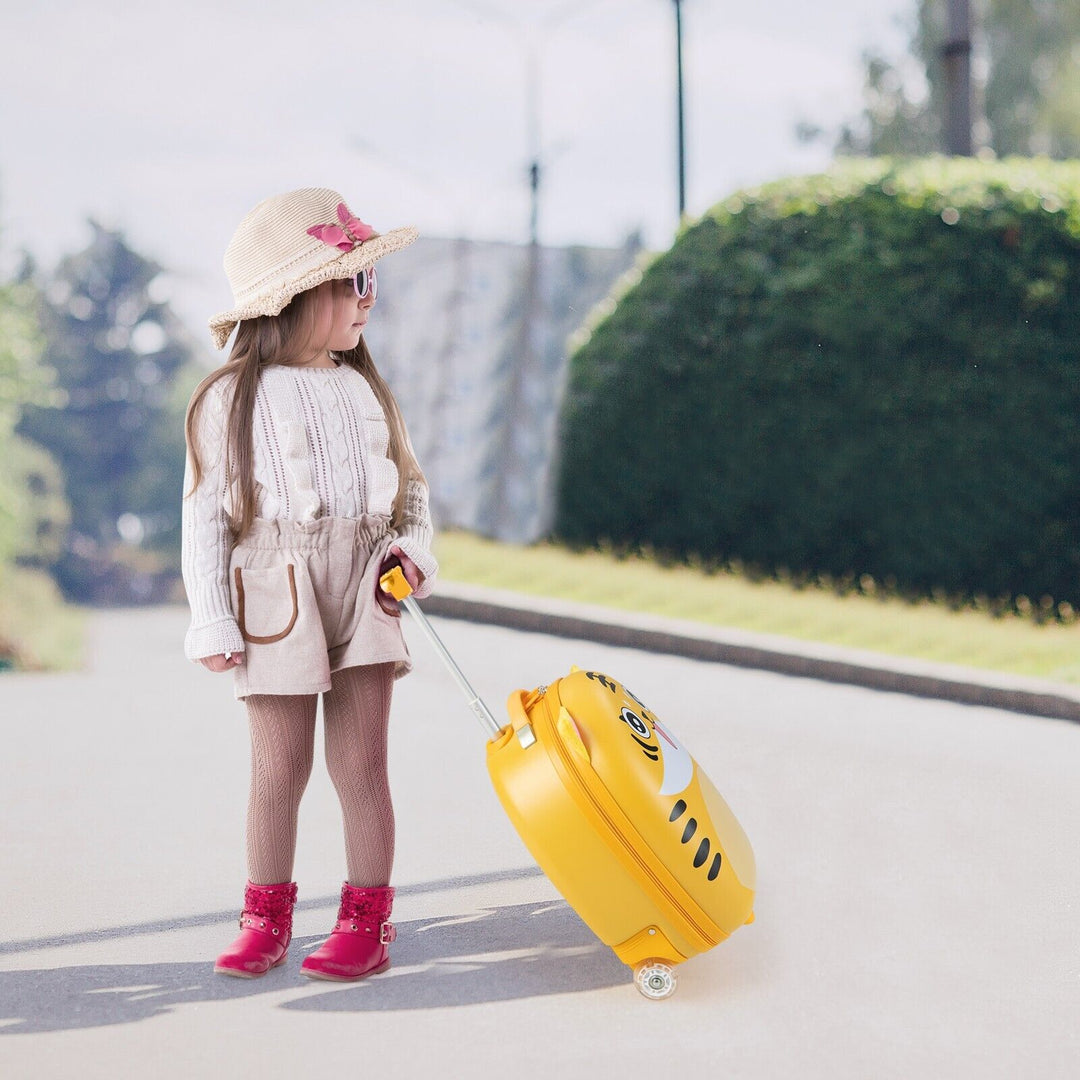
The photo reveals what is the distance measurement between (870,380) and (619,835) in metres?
7.38

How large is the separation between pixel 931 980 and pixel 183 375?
60.7 m

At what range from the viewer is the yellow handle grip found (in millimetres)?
3135

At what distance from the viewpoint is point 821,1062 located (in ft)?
8.99

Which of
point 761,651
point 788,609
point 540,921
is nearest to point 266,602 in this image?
point 540,921

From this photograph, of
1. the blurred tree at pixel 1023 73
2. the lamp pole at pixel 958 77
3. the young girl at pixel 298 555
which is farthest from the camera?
the blurred tree at pixel 1023 73

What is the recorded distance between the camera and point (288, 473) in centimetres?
315

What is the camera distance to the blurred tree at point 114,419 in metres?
57.5

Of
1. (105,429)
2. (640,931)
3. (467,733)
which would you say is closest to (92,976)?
(640,931)

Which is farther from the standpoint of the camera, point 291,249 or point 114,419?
point 114,419

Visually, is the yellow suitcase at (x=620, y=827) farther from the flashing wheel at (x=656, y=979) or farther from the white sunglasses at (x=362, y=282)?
the white sunglasses at (x=362, y=282)

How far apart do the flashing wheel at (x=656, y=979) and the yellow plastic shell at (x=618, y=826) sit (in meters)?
0.04

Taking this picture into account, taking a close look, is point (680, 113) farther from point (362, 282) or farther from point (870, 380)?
point (362, 282)

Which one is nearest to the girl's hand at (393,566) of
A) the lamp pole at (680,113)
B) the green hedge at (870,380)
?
the green hedge at (870,380)

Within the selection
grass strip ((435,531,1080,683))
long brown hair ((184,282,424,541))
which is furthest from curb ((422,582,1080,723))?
long brown hair ((184,282,424,541))
